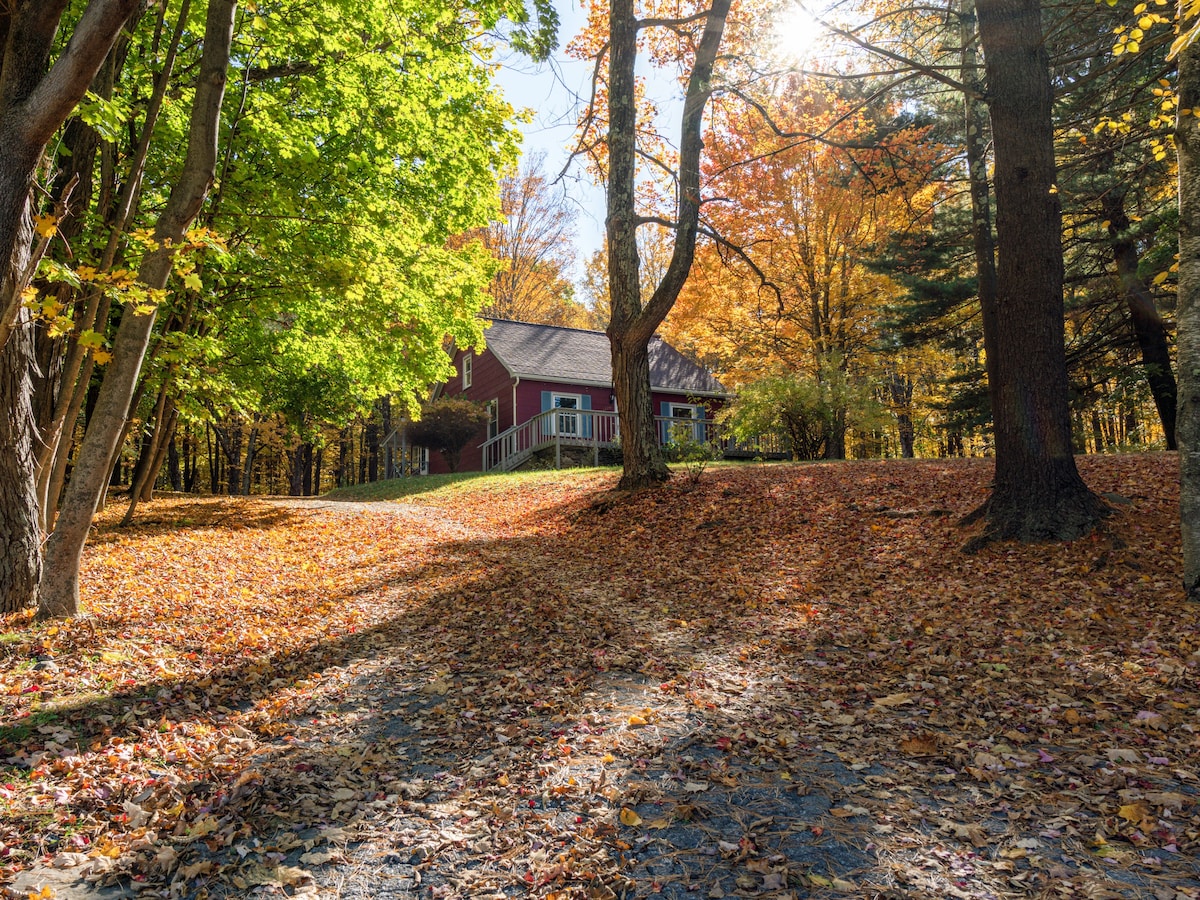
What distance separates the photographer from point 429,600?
7.11 metres

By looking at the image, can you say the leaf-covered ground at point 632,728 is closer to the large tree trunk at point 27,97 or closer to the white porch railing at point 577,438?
the large tree trunk at point 27,97

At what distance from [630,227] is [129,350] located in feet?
26.0

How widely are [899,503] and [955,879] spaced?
716cm

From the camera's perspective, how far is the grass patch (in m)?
16.7

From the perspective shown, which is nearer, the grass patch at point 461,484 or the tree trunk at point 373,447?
the grass patch at point 461,484

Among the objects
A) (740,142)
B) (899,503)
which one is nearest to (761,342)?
(740,142)

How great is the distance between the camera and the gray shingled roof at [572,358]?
24.6 m

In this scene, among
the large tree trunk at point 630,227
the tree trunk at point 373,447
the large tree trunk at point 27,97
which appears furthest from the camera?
the tree trunk at point 373,447

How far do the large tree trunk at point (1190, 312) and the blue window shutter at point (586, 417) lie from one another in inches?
730

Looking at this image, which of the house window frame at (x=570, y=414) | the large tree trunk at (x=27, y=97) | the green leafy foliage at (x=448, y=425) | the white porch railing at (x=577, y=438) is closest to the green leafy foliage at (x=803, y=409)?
the white porch railing at (x=577, y=438)

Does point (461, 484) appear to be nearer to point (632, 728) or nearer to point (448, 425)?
point (448, 425)

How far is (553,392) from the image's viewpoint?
24703 millimetres

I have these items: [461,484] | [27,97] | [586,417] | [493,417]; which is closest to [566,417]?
[586,417]

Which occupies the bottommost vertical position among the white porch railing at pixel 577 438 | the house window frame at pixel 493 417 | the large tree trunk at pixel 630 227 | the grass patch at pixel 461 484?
the grass patch at pixel 461 484
